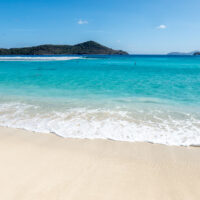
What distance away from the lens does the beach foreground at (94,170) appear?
2.99 meters

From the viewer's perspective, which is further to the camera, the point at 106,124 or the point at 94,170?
the point at 106,124

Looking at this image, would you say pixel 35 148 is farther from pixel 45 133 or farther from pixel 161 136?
pixel 161 136

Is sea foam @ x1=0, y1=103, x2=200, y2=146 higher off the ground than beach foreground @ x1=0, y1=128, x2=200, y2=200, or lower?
higher

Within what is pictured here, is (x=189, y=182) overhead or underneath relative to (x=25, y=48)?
underneath

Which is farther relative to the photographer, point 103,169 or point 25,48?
point 25,48

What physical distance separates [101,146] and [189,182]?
2.14 metres

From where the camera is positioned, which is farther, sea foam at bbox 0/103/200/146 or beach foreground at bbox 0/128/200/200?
sea foam at bbox 0/103/200/146

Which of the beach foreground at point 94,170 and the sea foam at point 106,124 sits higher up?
the sea foam at point 106,124

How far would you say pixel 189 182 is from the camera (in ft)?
10.8

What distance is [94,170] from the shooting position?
11.9 ft

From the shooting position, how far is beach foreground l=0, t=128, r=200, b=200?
9.82ft

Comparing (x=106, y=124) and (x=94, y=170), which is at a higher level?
(x=106, y=124)

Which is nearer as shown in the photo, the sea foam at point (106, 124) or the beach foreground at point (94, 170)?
the beach foreground at point (94, 170)

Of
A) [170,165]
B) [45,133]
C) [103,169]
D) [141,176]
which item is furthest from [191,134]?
[45,133]
